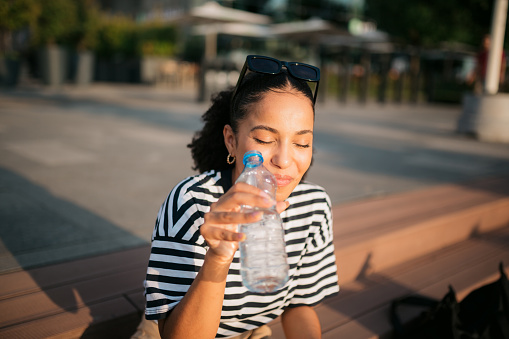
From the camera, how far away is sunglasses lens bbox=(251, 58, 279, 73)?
5.24ft

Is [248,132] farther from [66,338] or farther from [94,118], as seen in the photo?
[94,118]

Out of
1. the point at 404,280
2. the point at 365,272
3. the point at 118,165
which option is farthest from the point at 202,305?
the point at 118,165

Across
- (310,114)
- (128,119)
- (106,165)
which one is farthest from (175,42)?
(310,114)

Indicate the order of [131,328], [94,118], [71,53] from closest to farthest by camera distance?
[131,328], [94,118], [71,53]

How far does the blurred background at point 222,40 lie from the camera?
14312 millimetres

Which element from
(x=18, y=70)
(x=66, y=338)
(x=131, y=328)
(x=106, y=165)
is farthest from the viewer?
(x=18, y=70)

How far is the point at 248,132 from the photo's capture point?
154 cm

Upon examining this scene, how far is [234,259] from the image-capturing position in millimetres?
1594

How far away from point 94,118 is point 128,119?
2.13 ft

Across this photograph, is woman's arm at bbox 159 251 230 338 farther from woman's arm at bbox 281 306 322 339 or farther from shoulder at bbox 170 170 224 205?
woman's arm at bbox 281 306 322 339

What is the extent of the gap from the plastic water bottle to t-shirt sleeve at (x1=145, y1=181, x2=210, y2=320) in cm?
17

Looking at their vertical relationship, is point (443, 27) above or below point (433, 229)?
above

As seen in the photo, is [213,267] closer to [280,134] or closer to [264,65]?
[280,134]

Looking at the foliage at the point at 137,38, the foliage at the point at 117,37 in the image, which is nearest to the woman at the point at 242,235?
the foliage at the point at 137,38
